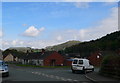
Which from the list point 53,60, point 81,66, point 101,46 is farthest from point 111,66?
point 101,46

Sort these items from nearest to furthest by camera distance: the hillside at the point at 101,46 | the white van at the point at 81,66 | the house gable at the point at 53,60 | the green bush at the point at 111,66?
the green bush at the point at 111,66
the white van at the point at 81,66
the house gable at the point at 53,60
the hillside at the point at 101,46

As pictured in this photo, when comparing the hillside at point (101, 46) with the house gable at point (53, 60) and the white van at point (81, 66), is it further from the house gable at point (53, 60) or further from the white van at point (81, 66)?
the white van at point (81, 66)

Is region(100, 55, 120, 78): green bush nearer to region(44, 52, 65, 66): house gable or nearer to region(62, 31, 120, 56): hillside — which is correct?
region(44, 52, 65, 66): house gable

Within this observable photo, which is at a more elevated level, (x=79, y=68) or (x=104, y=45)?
(x=104, y=45)

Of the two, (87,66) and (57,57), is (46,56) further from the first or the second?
(87,66)

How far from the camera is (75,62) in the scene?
31.1 metres

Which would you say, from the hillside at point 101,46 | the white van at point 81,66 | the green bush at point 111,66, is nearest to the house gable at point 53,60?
the hillside at point 101,46

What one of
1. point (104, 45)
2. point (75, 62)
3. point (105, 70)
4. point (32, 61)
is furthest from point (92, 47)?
point (105, 70)

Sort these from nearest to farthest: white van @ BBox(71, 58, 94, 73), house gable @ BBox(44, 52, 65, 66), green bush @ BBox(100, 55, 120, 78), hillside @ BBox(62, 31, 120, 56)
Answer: green bush @ BBox(100, 55, 120, 78), white van @ BBox(71, 58, 94, 73), house gable @ BBox(44, 52, 65, 66), hillside @ BBox(62, 31, 120, 56)

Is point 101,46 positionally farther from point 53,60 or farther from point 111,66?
point 111,66

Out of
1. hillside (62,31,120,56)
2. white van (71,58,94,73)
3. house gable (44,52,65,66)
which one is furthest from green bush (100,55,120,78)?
hillside (62,31,120,56)

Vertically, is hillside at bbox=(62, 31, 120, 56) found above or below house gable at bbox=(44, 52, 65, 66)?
above

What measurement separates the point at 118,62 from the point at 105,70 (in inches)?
129

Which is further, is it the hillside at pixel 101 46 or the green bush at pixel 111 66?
the hillside at pixel 101 46
